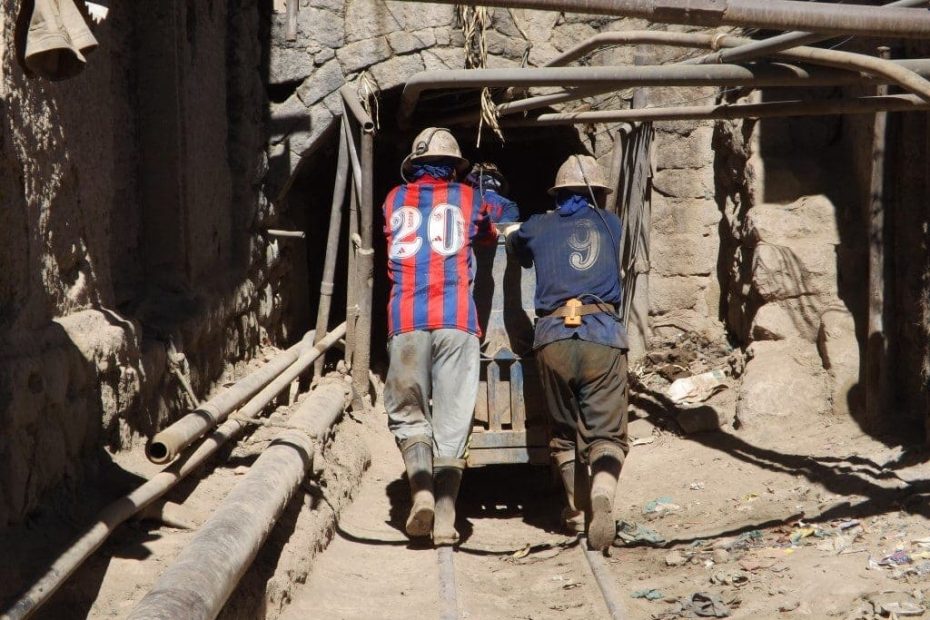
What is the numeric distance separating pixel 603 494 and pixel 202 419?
1930 mm

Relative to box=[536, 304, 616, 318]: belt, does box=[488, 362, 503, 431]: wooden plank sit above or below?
below

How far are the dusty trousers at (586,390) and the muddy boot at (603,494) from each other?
0.28ft

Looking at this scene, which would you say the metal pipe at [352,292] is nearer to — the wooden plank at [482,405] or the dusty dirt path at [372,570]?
the dusty dirt path at [372,570]

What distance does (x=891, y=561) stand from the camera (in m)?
4.26

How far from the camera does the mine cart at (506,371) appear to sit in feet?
19.0

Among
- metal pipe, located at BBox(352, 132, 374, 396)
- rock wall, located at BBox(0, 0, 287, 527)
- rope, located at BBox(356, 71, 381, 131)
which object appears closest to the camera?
rock wall, located at BBox(0, 0, 287, 527)

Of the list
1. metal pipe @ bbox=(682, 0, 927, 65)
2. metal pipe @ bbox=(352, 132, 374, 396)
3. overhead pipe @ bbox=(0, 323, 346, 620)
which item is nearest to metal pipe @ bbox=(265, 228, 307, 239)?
metal pipe @ bbox=(352, 132, 374, 396)

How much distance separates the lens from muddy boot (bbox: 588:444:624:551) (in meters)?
5.02

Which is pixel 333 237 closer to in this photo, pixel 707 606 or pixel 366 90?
pixel 366 90

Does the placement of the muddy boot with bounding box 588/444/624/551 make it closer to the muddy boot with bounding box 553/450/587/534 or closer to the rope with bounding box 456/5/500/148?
the muddy boot with bounding box 553/450/587/534

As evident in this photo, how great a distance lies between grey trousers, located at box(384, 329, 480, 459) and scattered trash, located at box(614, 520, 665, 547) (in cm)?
89

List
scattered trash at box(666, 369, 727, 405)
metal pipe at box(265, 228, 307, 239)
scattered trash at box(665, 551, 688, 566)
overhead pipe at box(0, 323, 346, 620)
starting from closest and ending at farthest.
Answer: overhead pipe at box(0, 323, 346, 620)
scattered trash at box(665, 551, 688, 566)
metal pipe at box(265, 228, 307, 239)
scattered trash at box(666, 369, 727, 405)

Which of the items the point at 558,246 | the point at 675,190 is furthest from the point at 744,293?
the point at 558,246

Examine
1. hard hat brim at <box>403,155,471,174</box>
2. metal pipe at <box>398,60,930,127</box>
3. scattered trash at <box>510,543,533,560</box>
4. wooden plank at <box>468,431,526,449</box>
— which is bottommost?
scattered trash at <box>510,543,533,560</box>
